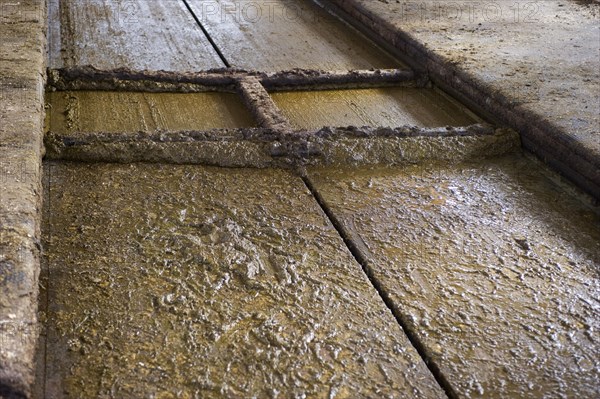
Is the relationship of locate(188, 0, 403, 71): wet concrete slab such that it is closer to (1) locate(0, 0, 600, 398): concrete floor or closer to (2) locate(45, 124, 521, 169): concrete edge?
(1) locate(0, 0, 600, 398): concrete floor

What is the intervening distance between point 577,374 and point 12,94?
1.71 meters

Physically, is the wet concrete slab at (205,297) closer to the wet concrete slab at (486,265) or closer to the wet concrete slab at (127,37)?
the wet concrete slab at (486,265)

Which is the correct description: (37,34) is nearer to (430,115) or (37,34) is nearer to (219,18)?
(219,18)

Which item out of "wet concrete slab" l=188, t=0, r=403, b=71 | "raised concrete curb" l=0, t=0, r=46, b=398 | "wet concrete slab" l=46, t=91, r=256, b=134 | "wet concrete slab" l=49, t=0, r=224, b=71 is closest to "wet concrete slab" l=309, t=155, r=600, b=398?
"wet concrete slab" l=46, t=91, r=256, b=134

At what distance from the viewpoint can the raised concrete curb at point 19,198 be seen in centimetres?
112

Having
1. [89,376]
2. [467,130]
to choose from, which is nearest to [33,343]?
[89,376]

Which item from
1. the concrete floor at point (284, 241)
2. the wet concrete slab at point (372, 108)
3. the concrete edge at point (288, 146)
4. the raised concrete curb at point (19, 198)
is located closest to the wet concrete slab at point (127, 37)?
the concrete floor at point (284, 241)

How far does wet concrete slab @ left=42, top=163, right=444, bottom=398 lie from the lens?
123 centimetres

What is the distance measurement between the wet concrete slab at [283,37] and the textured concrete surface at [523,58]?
143mm

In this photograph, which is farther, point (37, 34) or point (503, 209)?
point (37, 34)

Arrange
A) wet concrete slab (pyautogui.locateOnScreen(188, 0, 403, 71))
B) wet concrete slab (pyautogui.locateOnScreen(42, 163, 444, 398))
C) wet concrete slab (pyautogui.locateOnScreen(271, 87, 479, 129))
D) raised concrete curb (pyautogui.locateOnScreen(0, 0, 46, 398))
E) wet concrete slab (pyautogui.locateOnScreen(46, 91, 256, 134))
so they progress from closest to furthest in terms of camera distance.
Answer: raised concrete curb (pyautogui.locateOnScreen(0, 0, 46, 398))
wet concrete slab (pyautogui.locateOnScreen(42, 163, 444, 398))
wet concrete slab (pyautogui.locateOnScreen(46, 91, 256, 134))
wet concrete slab (pyautogui.locateOnScreen(271, 87, 479, 129))
wet concrete slab (pyautogui.locateOnScreen(188, 0, 403, 71))

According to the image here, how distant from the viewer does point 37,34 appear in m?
2.55

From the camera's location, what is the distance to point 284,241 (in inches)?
65.7

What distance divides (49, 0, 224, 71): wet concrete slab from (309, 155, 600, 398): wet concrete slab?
47.5 inches
